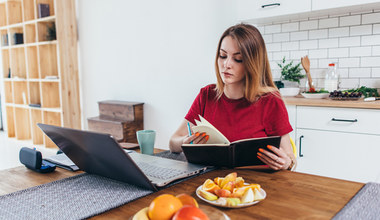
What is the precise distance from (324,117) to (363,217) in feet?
5.64

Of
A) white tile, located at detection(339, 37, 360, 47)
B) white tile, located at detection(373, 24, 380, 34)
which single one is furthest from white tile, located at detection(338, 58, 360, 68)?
white tile, located at detection(373, 24, 380, 34)

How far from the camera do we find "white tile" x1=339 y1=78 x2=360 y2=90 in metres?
2.72

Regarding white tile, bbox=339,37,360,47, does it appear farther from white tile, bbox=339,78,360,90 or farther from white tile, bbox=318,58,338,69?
white tile, bbox=339,78,360,90

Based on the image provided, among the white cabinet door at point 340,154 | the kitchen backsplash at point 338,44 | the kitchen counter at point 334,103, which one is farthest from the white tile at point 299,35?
the white cabinet door at point 340,154

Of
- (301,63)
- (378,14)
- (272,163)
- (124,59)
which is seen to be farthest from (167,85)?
(272,163)

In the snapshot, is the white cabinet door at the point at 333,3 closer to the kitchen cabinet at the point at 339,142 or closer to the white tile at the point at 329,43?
the white tile at the point at 329,43

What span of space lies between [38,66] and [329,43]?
13.5 feet

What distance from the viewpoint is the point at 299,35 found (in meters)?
2.97

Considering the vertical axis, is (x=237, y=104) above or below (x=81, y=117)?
above

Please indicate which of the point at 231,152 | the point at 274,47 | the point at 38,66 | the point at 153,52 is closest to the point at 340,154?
the point at 274,47

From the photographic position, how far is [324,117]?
2365 mm

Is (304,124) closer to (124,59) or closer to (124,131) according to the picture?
(124,131)

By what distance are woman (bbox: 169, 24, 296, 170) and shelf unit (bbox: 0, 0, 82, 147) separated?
342cm

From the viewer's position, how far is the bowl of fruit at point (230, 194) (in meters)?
0.82
